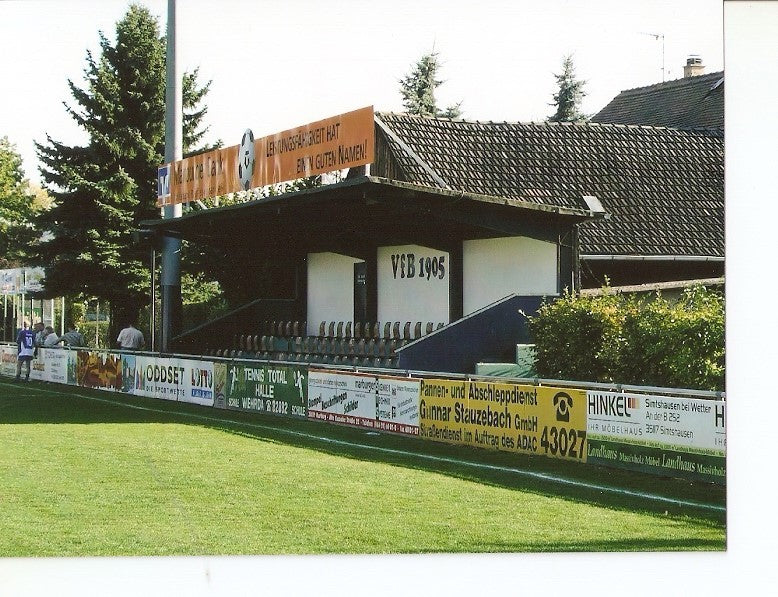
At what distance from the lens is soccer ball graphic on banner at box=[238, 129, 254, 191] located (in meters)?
25.9

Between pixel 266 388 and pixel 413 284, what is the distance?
562 cm

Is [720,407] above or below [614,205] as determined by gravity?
below

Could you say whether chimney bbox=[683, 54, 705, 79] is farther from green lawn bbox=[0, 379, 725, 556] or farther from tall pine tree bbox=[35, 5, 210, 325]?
green lawn bbox=[0, 379, 725, 556]

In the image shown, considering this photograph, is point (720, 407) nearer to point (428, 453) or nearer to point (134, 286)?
point (428, 453)

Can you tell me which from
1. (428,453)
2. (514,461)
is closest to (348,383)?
(428,453)

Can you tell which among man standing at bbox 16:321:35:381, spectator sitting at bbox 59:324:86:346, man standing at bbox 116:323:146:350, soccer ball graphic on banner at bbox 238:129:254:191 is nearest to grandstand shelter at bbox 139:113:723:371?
soccer ball graphic on banner at bbox 238:129:254:191

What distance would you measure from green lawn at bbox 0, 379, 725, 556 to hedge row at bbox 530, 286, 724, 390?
2.38m

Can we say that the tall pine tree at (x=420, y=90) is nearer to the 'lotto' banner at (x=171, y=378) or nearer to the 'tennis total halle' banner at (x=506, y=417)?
the 'lotto' banner at (x=171, y=378)

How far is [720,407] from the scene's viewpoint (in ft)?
43.5

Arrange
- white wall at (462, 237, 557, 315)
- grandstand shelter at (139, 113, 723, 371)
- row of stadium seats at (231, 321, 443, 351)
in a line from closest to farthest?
grandstand shelter at (139, 113, 723, 371), white wall at (462, 237, 557, 315), row of stadium seats at (231, 321, 443, 351)

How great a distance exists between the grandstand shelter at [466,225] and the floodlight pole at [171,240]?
1.61 ft

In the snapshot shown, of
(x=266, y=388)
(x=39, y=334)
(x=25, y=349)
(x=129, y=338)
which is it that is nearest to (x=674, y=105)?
(x=129, y=338)

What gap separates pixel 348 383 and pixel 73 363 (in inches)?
471

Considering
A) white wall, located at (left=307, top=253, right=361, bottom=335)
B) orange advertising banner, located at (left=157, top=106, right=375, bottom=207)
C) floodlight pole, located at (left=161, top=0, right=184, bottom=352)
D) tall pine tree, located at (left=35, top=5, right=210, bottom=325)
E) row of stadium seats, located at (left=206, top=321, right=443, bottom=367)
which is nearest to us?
orange advertising banner, located at (left=157, top=106, right=375, bottom=207)
